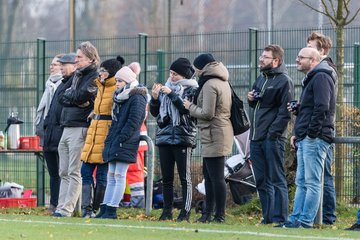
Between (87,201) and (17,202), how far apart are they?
12.3 feet

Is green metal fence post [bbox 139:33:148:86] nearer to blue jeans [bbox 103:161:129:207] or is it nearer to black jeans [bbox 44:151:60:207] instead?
black jeans [bbox 44:151:60:207]

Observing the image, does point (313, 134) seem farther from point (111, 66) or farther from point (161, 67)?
point (161, 67)

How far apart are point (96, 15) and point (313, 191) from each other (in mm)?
13970

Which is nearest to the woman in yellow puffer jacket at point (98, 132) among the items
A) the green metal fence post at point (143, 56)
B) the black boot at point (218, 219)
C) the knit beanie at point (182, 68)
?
the knit beanie at point (182, 68)

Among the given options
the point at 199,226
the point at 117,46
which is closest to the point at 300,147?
the point at 199,226

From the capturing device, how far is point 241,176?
663 inches

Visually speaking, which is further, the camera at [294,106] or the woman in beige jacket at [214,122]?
the woman in beige jacket at [214,122]

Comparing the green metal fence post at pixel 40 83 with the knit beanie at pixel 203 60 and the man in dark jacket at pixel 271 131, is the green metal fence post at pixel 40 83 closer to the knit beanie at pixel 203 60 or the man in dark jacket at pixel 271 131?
the knit beanie at pixel 203 60

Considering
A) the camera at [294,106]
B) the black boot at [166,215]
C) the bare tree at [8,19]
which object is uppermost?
the bare tree at [8,19]

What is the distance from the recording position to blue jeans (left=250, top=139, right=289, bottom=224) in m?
13.5

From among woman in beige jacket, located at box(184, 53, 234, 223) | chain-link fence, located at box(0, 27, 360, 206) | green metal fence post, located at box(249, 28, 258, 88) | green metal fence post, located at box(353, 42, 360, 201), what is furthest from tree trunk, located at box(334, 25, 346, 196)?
woman in beige jacket, located at box(184, 53, 234, 223)

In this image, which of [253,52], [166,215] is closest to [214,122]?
[166,215]

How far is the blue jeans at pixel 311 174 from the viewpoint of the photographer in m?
12.7

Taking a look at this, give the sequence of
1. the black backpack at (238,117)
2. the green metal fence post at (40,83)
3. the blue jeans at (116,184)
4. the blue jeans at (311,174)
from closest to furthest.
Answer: the blue jeans at (311,174)
the black backpack at (238,117)
the blue jeans at (116,184)
the green metal fence post at (40,83)
